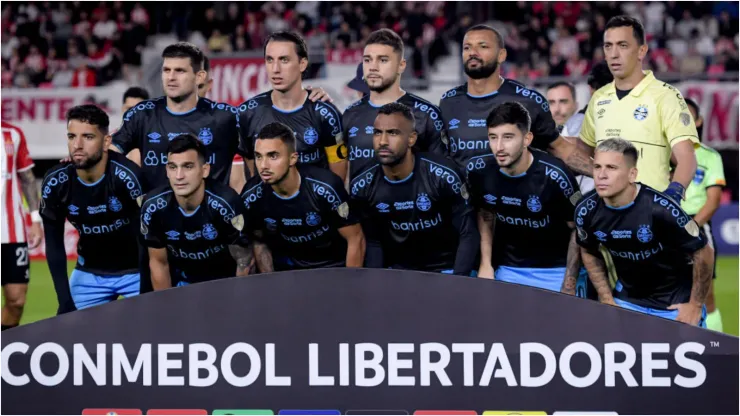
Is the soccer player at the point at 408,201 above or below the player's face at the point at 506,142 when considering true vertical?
below

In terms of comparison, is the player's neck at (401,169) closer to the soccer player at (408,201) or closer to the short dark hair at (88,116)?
the soccer player at (408,201)

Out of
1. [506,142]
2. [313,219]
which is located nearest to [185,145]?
[313,219]

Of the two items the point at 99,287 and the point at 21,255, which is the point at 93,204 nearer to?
the point at 99,287

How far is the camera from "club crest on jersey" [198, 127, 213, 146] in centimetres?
647

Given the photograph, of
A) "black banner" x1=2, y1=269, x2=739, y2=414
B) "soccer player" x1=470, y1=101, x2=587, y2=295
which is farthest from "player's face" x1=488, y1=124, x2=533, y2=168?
"black banner" x1=2, y1=269, x2=739, y2=414

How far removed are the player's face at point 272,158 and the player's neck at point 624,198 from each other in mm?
1687

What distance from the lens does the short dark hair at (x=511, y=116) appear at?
577 centimetres

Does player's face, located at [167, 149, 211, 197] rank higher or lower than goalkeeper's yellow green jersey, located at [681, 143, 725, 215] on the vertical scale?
higher

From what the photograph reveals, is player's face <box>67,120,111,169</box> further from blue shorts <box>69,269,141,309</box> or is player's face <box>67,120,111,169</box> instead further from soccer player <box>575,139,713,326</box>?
soccer player <box>575,139,713,326</box>

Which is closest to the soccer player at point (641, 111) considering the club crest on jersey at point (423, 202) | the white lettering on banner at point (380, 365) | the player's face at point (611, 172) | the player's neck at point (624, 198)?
the player's neck at point (624, 198)

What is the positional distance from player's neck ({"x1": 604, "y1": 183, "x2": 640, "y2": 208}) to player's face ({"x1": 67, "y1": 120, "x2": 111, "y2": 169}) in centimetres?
284

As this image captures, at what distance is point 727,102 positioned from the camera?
17.0 m

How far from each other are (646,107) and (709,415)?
2.38m

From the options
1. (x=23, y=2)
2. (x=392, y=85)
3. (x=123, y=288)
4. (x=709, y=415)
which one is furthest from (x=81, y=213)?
(x=23, y=2)
